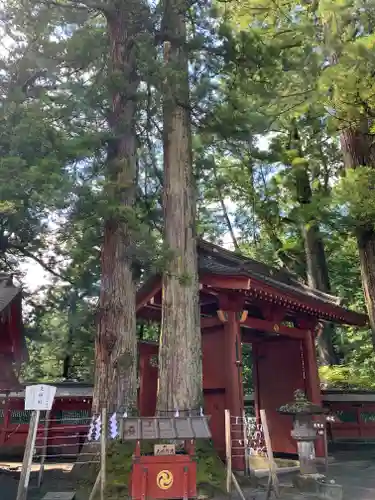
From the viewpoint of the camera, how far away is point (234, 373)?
8.61 meters

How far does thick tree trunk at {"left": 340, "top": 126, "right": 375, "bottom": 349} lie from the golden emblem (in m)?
5.71

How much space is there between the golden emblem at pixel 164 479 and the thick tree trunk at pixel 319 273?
1119cm

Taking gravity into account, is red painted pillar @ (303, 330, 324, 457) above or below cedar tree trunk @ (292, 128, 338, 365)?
below

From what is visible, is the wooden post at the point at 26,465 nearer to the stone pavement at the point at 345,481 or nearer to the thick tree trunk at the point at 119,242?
the stone pavement at the point at 345,481

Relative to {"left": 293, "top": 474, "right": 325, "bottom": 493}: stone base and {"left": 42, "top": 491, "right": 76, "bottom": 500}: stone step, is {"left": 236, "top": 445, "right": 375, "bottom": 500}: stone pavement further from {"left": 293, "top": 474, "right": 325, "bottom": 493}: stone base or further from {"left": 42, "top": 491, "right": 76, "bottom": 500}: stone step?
{"left": 42, "top": 491, "right": 76, "bottom": 500}: stone step

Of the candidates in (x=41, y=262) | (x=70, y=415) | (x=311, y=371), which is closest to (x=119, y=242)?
(x=311, y=371)

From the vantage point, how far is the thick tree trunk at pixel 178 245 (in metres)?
7.35

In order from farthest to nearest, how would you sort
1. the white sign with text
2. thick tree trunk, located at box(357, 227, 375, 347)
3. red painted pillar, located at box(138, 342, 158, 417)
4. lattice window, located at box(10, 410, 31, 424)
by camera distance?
1. lattice window, located at box(10, 410, 31, 424)
2. red painted pillar, located at box(138, 342, 158, 417)
3. thick tree trunk, located at box(357, 227, 375, 347)
4. the white sign with text

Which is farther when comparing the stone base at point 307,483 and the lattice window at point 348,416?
the lattice window at point 348,416

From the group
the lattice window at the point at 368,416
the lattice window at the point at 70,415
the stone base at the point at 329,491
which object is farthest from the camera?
the lattice window at the point at 70,415

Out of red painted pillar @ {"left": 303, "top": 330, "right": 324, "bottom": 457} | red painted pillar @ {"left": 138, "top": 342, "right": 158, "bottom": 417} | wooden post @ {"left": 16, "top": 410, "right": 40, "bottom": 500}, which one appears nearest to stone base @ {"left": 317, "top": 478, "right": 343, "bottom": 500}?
red painted pillar @ {"left": 303, "top": 330, "right": 324, "bottom": 457}

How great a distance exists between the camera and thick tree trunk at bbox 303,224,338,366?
618 inches

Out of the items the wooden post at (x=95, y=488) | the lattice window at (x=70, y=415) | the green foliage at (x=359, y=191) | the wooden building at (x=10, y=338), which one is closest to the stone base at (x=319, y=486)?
the wooden post at (x=95, y=488)

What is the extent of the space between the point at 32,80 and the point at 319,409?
28.8ft
